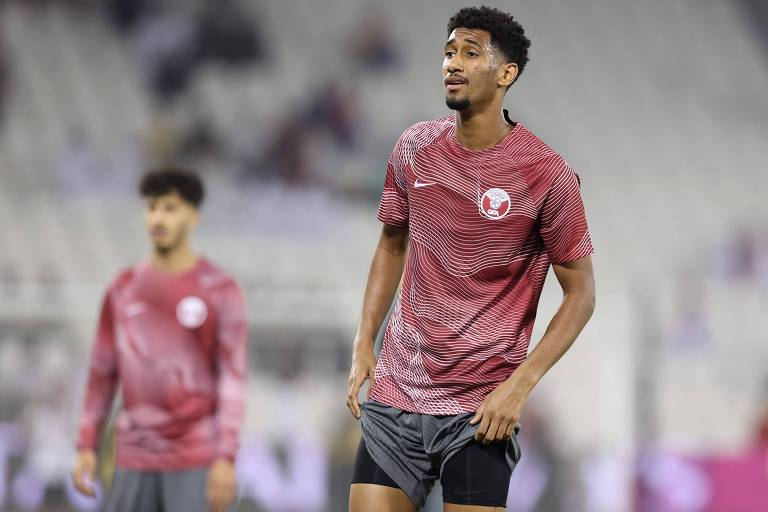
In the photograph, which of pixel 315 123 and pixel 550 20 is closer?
pixel 315 123

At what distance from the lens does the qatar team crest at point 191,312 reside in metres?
4.64

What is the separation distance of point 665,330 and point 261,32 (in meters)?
5.38

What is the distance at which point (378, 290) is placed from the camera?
330cm

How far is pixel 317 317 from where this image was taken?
341 inches

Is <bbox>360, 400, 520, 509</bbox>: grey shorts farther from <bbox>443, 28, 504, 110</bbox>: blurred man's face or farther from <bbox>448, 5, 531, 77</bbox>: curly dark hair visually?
<bbox>448, 5, 531, 77</bbox>: curly dark hair

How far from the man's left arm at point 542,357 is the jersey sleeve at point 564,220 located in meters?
0.04

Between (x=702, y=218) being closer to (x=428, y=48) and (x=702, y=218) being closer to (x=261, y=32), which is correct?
(x=428, y=48)

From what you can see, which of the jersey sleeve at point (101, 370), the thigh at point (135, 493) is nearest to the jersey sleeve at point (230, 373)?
the thigh at point (135, 493)

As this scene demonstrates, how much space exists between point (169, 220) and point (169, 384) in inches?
27.3

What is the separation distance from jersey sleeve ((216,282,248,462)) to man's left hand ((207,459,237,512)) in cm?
4

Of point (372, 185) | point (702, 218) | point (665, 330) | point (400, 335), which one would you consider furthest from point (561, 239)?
point (702, 218)

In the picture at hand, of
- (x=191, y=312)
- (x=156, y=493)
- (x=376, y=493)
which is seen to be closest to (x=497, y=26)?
(x=376, y=493)

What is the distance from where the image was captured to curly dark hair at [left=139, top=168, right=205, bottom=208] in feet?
16.2

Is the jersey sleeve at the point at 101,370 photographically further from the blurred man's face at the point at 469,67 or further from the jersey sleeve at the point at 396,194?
the blurred man's face at the point at 469,67
